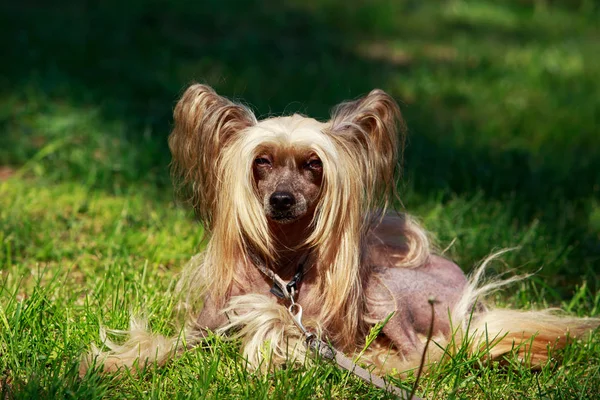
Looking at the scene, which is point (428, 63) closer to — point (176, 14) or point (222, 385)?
point (176, 14)

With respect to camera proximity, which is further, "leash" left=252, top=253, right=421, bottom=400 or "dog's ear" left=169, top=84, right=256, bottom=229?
"dog's ear" left=169, top=84, right=256, bottom=229

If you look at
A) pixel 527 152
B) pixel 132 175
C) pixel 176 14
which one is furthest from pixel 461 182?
pixel 176 14

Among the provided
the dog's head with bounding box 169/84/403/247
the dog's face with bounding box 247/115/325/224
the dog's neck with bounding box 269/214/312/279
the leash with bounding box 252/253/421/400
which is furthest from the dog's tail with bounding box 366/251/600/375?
the dog's face with bounding box 247/115/325/224

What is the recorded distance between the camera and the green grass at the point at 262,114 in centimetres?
332

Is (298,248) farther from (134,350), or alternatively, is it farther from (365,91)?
(365,91)

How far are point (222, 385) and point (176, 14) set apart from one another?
25.0 ft

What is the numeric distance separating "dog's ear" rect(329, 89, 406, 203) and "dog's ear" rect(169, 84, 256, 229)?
15.0 inches

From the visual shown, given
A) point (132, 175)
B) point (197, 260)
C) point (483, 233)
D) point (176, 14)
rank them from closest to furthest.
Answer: point (197, 260) → point (483, 233) → point (132, 175) → point (176, 14)

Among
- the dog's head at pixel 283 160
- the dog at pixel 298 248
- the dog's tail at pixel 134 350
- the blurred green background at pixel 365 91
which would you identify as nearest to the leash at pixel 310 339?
the dog at pixel 298 248

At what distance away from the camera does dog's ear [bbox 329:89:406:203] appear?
3354 mm

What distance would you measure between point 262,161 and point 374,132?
0.47 meters

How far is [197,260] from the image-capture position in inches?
144

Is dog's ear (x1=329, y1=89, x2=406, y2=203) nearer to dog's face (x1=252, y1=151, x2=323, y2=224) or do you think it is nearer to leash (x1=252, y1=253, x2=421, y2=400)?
dog's face (x1=252, y1=151, x2=323, y2=224)

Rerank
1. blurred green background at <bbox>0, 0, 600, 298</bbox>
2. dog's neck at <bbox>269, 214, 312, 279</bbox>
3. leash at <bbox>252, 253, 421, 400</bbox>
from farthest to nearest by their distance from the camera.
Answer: blurred green background at <bbox>0, 0, 600, 298</bbox> → dog's neck at <bbox>269, 214, 312, 279</bbox> → leash at <bbox>252, 253, 421, 400</bbox>
